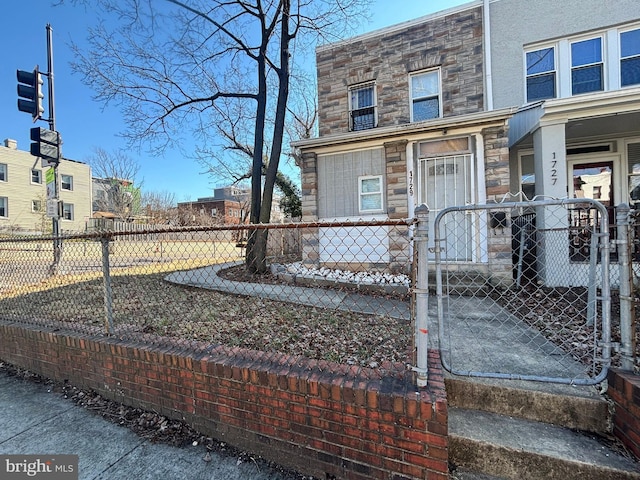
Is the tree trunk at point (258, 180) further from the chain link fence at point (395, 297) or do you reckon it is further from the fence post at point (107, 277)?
the fence post at point (107, 277)

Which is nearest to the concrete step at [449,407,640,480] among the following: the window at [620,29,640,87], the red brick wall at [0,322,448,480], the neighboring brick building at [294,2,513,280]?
the red brick wall at [0,322,448,480]

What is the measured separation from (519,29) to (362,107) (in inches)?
154

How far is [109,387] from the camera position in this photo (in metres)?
2.61

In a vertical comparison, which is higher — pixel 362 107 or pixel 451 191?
pixel 362 107

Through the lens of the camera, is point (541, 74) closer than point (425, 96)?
Yes

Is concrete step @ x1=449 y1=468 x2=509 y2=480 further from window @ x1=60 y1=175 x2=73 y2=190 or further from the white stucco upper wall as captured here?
window @ x1=60 y1=175 x2=73 y2=190

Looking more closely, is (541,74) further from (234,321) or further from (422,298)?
(234,321)

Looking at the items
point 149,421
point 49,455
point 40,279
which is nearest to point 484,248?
point 149,421

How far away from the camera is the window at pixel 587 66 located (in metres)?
6.58

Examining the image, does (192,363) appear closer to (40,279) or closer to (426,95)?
(40,279)

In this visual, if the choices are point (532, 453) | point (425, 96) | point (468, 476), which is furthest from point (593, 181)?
point (468, 476)

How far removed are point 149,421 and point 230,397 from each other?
0.83 meters

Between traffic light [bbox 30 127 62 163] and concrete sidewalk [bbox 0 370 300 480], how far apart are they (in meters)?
6.19

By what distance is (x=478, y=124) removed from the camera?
19.1ft
